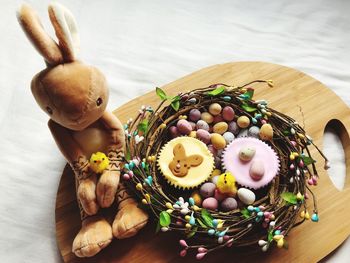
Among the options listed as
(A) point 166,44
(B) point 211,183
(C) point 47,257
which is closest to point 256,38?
(A) point 166,44

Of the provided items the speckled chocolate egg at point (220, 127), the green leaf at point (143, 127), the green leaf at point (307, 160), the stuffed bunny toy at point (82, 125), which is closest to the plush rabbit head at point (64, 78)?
the stuffed bunny toy at point (82, 125)

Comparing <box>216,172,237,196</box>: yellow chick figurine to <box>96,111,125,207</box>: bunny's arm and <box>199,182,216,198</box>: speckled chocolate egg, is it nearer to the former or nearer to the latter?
<box>199,182,216,198</box>: speckled chocolate egg

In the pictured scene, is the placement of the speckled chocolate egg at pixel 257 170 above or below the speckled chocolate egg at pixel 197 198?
above

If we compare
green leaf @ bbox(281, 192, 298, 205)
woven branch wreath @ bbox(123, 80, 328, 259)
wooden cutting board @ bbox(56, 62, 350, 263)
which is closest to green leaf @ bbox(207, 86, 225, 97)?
woven branch wreath @ bbox(123, 80, 328, 259)

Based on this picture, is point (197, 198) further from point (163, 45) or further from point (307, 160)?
point (163, 45)

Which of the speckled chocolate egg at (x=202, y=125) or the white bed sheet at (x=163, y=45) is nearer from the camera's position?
the speckled chocolate egg at (x=202, y=125)

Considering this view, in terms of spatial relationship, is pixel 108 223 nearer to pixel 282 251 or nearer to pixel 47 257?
pixel 47 257

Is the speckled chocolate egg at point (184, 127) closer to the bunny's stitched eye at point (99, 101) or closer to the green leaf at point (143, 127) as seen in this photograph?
the green leaf at point (143, 127)
